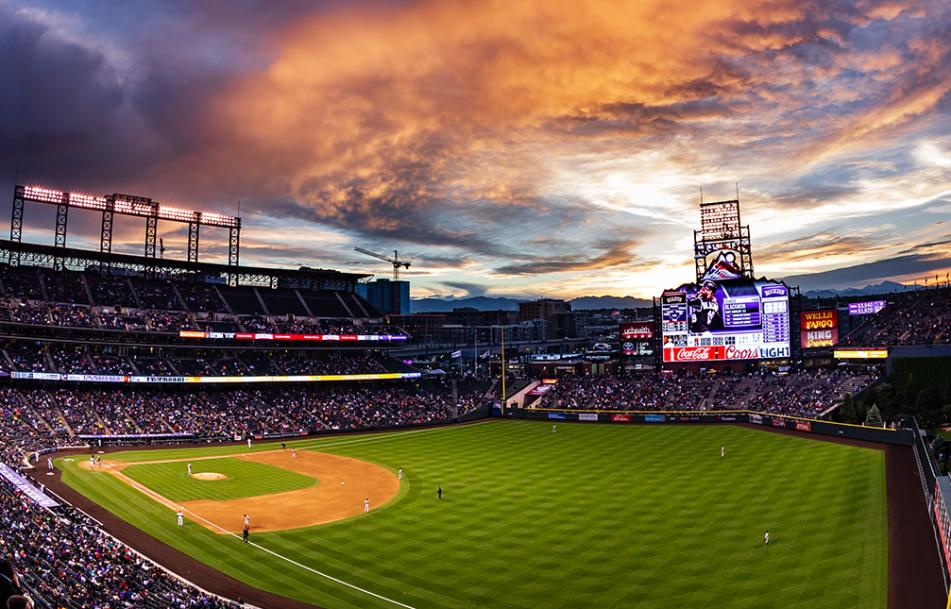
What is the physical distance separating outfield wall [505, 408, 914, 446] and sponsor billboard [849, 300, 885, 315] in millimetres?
23423

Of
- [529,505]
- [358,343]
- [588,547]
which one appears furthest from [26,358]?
[588,547]

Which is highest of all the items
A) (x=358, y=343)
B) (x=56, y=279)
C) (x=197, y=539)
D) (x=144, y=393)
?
(x=56, y=279)

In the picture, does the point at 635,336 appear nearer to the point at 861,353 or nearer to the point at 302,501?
the point at 861,353

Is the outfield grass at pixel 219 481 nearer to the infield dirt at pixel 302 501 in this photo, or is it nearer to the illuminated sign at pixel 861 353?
the infield dirt at pixel 302 501

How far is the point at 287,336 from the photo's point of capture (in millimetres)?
87938

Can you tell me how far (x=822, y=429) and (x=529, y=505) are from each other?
33.7 m

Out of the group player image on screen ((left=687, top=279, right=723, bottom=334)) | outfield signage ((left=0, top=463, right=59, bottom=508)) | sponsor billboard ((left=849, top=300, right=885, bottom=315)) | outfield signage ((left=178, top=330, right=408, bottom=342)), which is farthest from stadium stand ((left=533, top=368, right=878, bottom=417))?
outfield signage ((left=0, top=463, right=59, bottom=508))

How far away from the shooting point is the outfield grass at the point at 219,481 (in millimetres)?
44750

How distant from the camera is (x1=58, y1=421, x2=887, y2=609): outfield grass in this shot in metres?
26.6

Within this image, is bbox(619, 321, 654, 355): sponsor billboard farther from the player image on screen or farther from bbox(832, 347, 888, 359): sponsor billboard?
bbox(832, 347, 888, 359): sponsor billboard

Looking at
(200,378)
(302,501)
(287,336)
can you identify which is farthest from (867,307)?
(200,378)

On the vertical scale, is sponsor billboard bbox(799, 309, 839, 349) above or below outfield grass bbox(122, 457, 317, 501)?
above

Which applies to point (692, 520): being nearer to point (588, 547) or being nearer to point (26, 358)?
point (588, 547)

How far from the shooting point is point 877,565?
2817 cm
